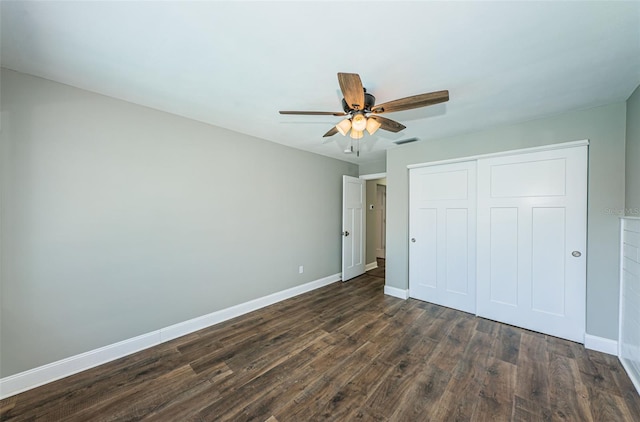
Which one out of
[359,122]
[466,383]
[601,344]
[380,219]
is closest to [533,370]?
[466,383]

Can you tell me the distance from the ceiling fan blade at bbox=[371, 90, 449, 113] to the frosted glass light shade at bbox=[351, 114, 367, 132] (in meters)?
0.10

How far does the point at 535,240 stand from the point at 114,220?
4.53 meters

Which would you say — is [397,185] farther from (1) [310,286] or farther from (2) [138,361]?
(2) [138,361]

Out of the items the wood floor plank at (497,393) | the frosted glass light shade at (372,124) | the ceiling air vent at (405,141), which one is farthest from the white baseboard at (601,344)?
the frosted glass light shade at (372,124)

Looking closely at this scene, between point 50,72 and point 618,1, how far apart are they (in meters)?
3.72

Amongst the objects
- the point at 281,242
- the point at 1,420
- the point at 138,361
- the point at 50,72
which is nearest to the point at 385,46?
the point at 50,72

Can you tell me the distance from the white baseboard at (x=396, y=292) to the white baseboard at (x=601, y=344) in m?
1.95

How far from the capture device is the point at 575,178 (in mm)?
2582

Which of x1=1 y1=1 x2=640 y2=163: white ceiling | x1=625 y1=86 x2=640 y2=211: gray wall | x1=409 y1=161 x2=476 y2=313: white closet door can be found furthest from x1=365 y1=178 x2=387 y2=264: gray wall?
x1=625 y1=86 x2=640 y2=211: gray wall

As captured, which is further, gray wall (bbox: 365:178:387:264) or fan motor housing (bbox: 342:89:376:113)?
gray wall (bbox: 365:178:387:264)

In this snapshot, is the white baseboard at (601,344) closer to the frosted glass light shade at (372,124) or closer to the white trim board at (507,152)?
the white trim board at (507,152)

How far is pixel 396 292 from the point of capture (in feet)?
13.0

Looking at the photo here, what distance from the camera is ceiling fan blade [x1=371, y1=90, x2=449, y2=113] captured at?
1654mm

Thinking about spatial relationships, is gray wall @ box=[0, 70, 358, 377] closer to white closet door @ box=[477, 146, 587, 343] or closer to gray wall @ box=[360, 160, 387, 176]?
gray wall @ box=[360, 160, 387, 176]
